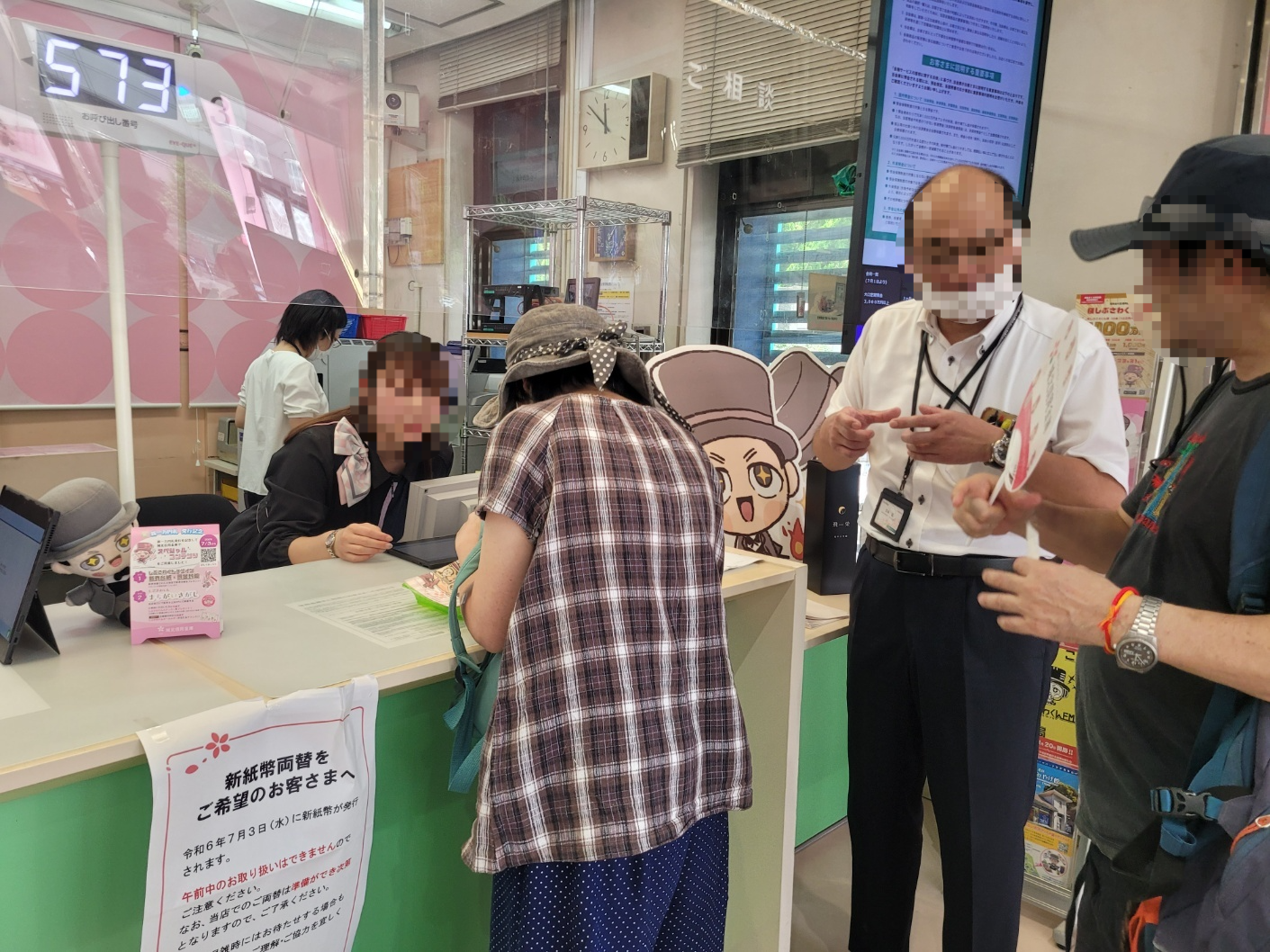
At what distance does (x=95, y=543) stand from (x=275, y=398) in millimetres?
2661

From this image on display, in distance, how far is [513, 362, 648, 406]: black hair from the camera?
4.16 feet

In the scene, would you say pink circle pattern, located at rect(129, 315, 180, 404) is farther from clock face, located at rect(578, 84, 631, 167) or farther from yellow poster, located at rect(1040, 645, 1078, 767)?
yellow poster, located at rect(1040, 645, 1078, 767)

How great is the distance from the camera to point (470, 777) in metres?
1.29

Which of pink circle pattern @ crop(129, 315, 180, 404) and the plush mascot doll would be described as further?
pink circle pattern @ crop(129, 315, 180, 404)

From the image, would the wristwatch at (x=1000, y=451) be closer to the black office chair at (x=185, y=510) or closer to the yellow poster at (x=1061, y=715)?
the yellow poster at (x=1061, y=715)

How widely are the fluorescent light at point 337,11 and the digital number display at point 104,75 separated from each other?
395mm

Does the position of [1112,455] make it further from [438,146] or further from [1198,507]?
[438,146]

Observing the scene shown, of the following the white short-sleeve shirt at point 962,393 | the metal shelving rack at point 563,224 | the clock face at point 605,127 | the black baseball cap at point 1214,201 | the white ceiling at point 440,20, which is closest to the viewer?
the black baseball cap at point 1214,201

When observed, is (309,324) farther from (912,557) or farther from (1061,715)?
(1061,715)

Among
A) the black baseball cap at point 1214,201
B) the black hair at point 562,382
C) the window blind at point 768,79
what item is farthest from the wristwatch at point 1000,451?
the window blind at point 768,79

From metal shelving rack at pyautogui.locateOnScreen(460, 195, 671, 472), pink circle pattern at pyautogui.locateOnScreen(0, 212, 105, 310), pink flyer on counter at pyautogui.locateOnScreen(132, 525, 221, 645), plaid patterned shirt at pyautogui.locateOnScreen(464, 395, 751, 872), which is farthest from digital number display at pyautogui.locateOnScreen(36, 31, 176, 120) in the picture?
metal shelving rack at pyautogui.locateOnScreen(460, 195, 671, 472)

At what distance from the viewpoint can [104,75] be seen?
1.45 meters

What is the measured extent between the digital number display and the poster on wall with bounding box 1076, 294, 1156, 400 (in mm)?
2607

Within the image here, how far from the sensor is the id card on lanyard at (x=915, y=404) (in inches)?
63.1
